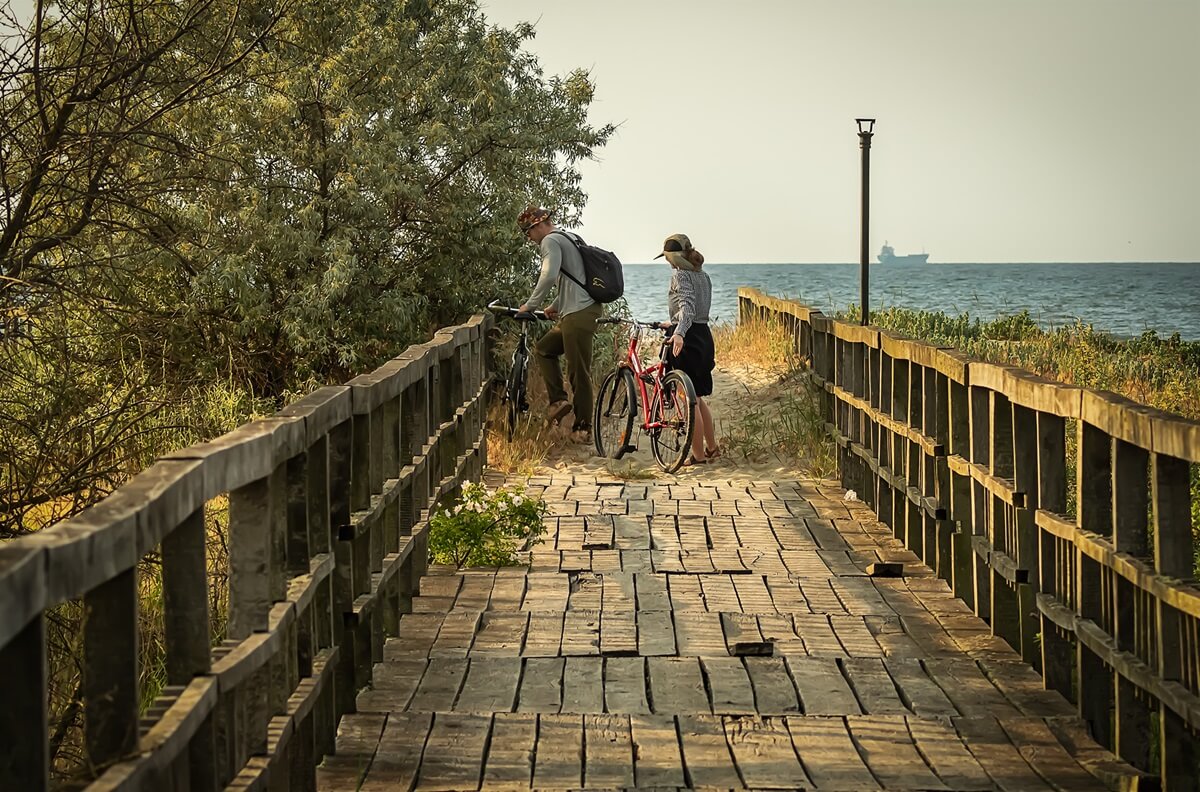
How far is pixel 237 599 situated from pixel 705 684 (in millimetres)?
2769

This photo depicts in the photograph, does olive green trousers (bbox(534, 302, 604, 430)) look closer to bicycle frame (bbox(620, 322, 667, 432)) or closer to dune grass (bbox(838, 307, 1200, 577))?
bicycle frame (bbox(620, 322, 667, 432))

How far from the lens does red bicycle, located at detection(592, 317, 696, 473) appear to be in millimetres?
14008

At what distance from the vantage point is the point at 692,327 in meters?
14.4

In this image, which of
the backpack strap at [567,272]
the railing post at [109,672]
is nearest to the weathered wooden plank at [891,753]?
the railing post at [109,672]

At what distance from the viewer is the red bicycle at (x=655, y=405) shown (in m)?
14.0

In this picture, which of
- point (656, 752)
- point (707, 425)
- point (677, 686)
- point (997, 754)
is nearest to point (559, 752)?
point (656, 752)

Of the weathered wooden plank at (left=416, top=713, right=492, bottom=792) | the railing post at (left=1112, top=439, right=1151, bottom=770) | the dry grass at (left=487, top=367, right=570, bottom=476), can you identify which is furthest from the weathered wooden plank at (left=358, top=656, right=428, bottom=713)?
the dry grass at (left=487, top=367, right=570, bottom=476)

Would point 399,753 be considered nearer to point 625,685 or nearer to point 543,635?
point 625,685

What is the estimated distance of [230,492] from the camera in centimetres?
462

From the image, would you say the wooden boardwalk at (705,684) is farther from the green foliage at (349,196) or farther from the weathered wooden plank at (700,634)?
the green foliage at (349,196)

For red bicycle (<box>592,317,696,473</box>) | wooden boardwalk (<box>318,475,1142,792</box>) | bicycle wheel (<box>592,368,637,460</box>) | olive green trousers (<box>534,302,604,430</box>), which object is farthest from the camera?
olive green trousers (<box>534,302,604,430</box>)

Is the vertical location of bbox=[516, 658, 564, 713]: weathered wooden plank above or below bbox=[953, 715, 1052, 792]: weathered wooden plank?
above

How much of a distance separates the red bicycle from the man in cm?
24

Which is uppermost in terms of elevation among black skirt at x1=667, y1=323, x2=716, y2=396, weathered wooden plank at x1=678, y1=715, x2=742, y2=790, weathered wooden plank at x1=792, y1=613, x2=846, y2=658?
black skirt at x1=667, y1=323, x2=716, y2=396
